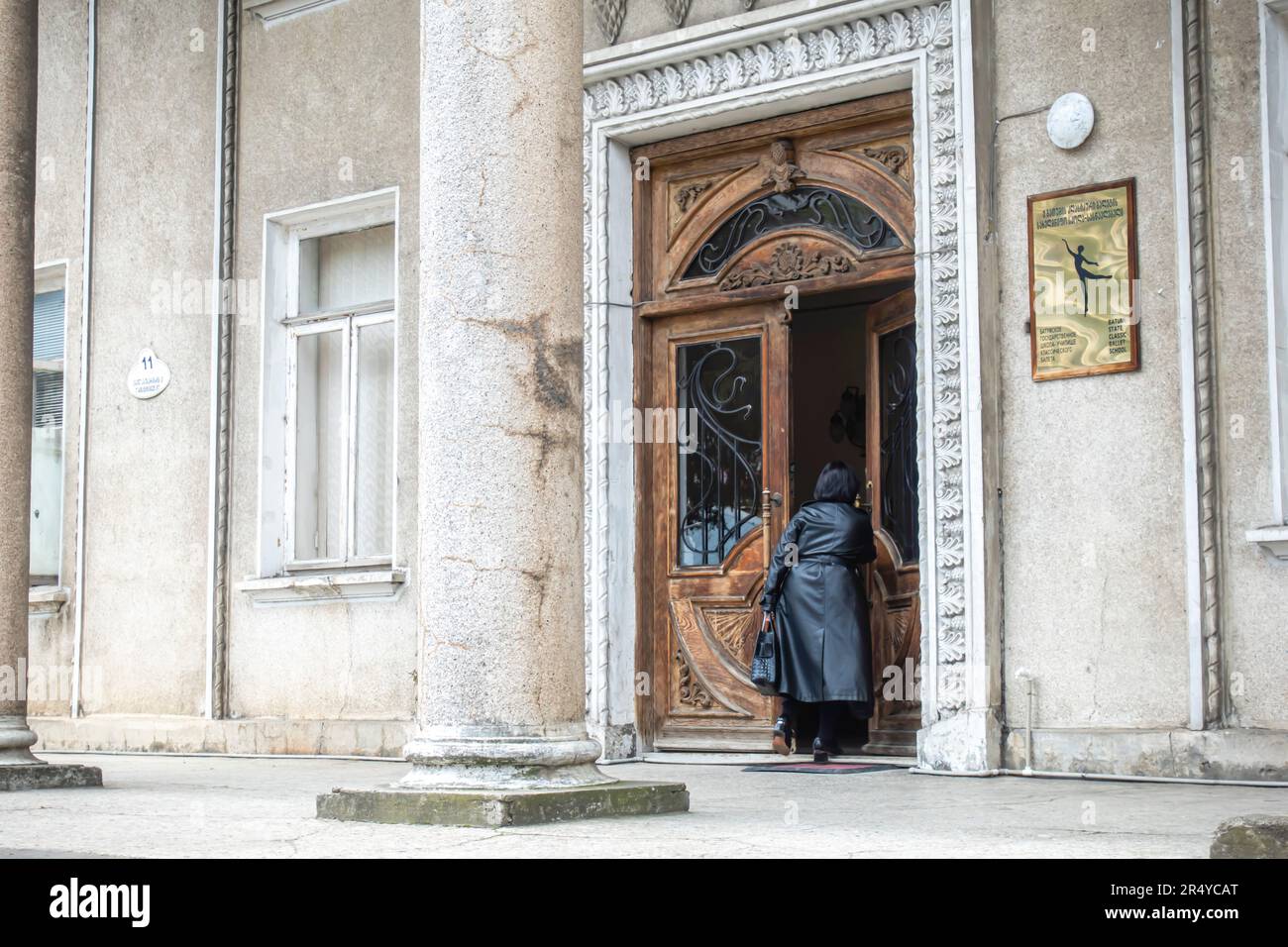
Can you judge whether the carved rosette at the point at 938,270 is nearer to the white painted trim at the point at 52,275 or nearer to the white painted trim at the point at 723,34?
the white painted trim at the point at 723,34

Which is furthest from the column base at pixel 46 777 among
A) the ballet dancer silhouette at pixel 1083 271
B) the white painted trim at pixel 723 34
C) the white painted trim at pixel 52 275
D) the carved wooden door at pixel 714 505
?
the white painted trim at pixel 52 275

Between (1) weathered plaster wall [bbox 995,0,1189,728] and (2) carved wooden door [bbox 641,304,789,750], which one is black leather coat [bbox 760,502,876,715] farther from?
(1) weathered plaster wall [bbox 995,0,1189,728]

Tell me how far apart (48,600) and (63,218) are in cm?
269

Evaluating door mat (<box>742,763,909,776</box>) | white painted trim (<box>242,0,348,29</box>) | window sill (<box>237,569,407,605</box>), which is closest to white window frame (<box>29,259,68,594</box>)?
window sill (<box>237,569,407,605</box>)

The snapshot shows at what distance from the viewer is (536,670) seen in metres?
5.65

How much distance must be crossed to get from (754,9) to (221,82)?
13.3ft

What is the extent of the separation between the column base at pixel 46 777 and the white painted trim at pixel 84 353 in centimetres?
447

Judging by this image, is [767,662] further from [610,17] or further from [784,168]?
[610,17]

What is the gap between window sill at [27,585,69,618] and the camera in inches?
480

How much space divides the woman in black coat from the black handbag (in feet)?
0.12

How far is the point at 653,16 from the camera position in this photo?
980 cm

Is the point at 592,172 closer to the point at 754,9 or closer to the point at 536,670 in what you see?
the point at 754,9

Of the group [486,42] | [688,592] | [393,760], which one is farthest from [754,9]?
[393,760]

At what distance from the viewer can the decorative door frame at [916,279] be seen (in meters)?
8.33
